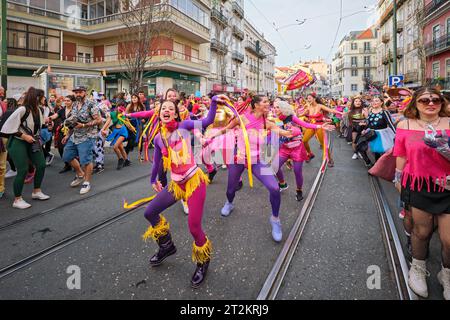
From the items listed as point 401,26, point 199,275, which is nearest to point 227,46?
point 401,26

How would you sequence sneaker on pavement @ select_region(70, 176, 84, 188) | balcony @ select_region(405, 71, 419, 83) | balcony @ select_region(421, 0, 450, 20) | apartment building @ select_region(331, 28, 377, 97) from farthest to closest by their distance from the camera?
1. apartment building @ select_region(331, 28, 377, 97)
2. balcony @ select_region(405, 71, 419, 83)
3. balcony @ select_region(421, 0, 450, 20)
4. sneaker on pavement @ select_region(70, 176, 84, 188)

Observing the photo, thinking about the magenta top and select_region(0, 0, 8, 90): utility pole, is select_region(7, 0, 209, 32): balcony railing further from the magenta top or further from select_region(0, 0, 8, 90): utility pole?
the magenta top

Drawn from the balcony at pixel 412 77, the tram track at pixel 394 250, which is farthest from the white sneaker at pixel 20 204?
the balcony at pixel 412 77

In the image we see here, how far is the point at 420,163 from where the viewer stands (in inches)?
100

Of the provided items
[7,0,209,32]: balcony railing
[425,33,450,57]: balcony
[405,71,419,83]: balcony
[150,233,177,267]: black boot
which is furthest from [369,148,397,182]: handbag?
[405,71,419,83]: balcony

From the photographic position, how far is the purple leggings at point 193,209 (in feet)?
9.03

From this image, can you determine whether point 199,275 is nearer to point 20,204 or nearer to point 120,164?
point 20,204

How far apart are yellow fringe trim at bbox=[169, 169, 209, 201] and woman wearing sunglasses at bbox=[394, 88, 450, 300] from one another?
1.98 meters

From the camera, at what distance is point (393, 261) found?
3.06 m

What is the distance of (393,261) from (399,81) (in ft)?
36.1

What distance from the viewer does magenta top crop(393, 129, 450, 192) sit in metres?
2.46

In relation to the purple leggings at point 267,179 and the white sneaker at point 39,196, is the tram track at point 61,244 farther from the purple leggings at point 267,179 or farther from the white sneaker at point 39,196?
the purple leggings at point 267,179
